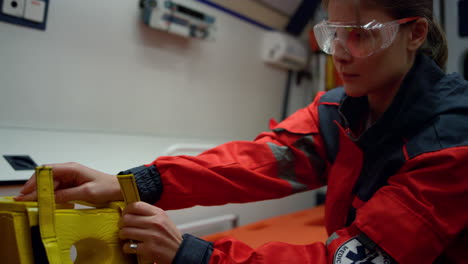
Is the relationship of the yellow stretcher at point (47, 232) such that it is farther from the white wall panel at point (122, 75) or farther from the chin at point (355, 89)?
the white wall panel at point (122, 75)

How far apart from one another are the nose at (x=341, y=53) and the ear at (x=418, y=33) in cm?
16

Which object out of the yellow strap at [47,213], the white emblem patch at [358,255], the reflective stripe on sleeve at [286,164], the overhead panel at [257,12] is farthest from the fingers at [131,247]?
the overhead panel at [257,12]

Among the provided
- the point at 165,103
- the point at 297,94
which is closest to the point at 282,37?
the point at 297,94

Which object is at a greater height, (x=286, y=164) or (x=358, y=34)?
(x=358, y=34)

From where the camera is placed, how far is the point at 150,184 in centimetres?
86

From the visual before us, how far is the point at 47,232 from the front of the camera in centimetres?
62

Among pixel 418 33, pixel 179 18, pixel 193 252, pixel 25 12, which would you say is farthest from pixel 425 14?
pixel 25 12

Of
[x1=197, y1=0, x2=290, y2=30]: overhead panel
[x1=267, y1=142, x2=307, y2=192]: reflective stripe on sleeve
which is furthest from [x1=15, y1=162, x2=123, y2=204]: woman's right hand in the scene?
[x1=197, y1=0, x2=290, y2=30]: overhead panel

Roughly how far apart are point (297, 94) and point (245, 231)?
1.46 meters

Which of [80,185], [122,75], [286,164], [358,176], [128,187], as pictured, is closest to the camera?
[128,187]

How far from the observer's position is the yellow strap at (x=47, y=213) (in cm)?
61

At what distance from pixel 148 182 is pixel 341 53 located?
576mm

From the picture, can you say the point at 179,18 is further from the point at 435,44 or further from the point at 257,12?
the point at 435,44

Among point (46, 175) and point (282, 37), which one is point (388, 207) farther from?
point (282, 37)
